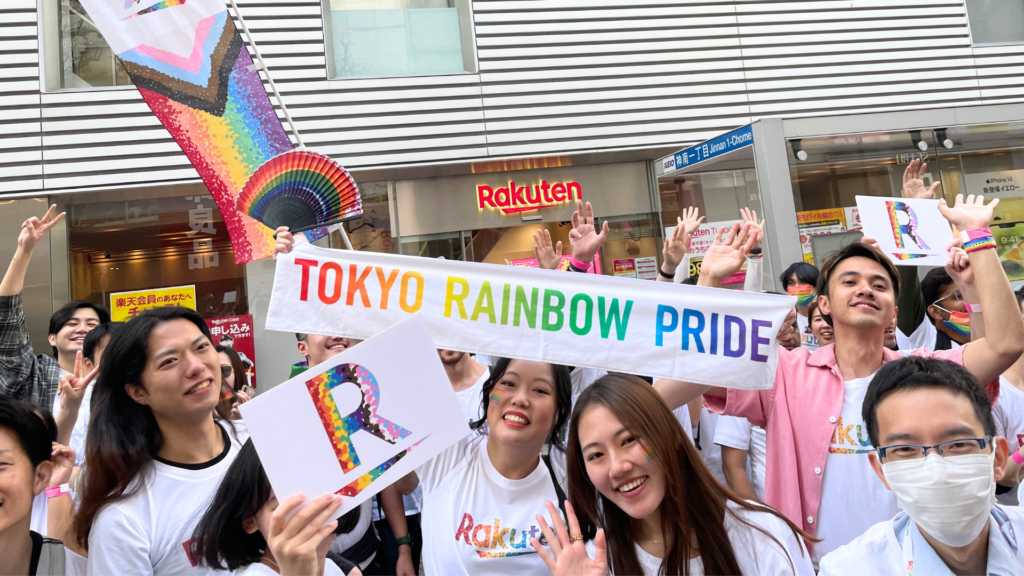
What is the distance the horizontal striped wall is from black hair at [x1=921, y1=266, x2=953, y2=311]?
233 inches

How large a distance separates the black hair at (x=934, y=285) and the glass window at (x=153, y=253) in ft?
25.3

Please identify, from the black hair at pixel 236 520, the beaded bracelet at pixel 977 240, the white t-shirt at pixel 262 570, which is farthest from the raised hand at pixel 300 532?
the beaded bracelet at pixel 977 240

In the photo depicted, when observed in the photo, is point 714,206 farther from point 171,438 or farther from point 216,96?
point 171,438

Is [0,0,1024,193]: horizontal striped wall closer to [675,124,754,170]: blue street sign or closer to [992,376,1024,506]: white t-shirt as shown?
[675,124,754,170]: blue street sign

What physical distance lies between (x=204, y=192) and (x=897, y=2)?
10.0 meters

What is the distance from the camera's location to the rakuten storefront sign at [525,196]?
10227mm

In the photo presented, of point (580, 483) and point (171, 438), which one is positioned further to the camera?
point (171, 438)

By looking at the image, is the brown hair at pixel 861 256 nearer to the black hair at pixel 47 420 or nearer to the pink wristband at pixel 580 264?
the pink wristband at pixel 580 264

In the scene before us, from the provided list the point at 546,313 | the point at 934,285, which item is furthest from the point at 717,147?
the point at 546,313

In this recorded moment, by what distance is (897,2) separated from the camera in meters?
10.9

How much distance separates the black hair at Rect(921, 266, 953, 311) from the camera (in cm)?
461

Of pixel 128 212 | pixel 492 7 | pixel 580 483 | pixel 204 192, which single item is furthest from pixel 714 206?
pixel 580 483

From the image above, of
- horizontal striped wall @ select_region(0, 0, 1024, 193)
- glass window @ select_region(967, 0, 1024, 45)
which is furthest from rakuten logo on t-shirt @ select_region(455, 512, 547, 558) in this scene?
glass window @ select_region(967, 0, 1024, 45)

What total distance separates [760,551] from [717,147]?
6422mm
